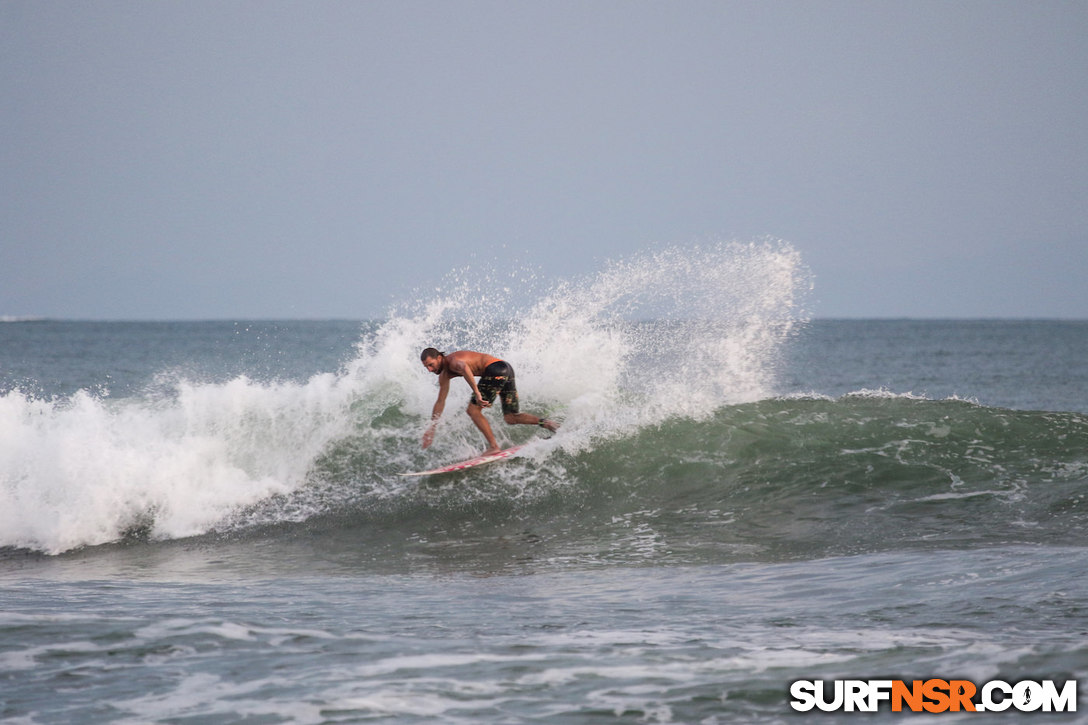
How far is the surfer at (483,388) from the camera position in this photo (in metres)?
10.2

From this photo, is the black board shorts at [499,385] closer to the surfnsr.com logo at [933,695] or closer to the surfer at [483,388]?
the surfer at [483,388]

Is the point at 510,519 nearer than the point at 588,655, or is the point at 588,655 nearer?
the point at 588,655

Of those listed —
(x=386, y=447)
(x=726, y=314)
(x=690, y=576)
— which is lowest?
(x=690, y=576)

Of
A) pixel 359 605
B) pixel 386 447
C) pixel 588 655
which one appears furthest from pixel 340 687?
pixel 386 447

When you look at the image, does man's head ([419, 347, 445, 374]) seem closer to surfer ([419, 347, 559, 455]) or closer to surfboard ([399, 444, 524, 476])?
surfer ([419, 347, 559, 455])

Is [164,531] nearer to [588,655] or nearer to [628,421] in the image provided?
[628,421]

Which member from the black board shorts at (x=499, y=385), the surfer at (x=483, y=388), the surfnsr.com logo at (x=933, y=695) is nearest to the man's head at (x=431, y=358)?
the surfer at (x=483, y=388)

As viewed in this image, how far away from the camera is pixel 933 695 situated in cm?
433

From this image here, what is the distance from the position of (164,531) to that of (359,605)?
167 inches

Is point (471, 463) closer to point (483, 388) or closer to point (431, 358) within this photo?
point (483, 388)

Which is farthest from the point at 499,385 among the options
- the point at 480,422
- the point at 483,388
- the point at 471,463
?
the point at 471,463

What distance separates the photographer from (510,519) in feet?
32.1

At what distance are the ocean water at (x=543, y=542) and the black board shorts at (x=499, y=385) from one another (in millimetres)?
607

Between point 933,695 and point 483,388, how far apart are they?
274 inches
